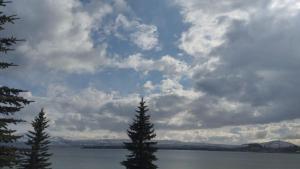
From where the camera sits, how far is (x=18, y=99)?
1539 centimetres

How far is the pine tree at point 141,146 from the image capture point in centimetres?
3397

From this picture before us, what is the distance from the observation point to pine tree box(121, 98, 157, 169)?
1337 inches

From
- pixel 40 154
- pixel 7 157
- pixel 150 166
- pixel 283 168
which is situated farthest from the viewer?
pixel 283 168

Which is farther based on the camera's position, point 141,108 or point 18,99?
point 141,108

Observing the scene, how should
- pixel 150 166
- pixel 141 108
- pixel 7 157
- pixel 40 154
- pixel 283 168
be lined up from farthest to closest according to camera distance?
pixel 283 168 < pixel 40 154 < pixel 141 108 < pixel 150 166 < pixel 7 157

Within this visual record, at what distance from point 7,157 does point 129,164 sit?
19.6 metres

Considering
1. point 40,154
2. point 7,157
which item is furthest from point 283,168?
point 7,157

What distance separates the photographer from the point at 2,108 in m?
15.4

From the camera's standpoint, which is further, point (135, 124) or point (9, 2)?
point (135, 124)

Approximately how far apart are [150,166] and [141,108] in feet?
17.7

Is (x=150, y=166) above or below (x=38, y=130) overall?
below

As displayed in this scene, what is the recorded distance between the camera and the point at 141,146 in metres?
34.6

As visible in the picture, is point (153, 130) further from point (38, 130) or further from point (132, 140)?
point (38, 130)

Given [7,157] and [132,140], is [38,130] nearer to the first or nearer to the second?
[132,140]
